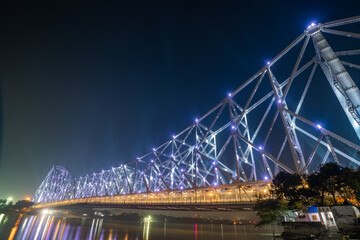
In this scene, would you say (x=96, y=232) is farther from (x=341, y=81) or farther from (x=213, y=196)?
(x=341, y=81)

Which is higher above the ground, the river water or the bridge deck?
the bridge deck

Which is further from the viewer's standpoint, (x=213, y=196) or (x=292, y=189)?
(x=213, y=196)

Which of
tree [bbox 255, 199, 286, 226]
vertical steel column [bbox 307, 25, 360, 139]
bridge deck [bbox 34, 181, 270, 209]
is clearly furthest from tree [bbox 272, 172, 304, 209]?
vertical steel column [bbox 307, 25, 360, 139]

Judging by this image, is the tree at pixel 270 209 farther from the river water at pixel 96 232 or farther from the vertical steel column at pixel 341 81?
the river water at pixel 96 232

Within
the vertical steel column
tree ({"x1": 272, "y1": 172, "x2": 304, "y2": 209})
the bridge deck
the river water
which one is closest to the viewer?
the vertical steel column

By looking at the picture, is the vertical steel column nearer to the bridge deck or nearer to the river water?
the bridge deck

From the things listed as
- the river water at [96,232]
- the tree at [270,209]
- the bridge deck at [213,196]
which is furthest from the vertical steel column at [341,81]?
the river water at [96,232]

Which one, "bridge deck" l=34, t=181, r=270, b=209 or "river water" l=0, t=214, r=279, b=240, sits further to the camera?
"river water" l=0, t=214, r=279, b=240

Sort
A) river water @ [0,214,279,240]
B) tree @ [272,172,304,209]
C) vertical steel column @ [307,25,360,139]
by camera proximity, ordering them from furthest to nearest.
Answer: river water @ [0,214,279,240] → tree @ [272,172,304,209] → vertical steel column @ [307,25,360,139]

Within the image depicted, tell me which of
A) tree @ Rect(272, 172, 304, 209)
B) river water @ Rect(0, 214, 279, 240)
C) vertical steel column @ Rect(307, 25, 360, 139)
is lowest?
river water @ Rect(0, 214, 279, 240)

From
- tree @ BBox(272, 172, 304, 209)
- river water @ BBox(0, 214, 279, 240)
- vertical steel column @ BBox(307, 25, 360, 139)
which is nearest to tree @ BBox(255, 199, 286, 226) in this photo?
tree @ BBox(272, 172, 304, 209)

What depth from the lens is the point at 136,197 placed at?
61.3 m

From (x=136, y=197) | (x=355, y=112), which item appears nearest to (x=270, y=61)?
(x=355, y=112)

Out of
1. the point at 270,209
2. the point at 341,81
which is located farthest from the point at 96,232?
the point at 341,81
